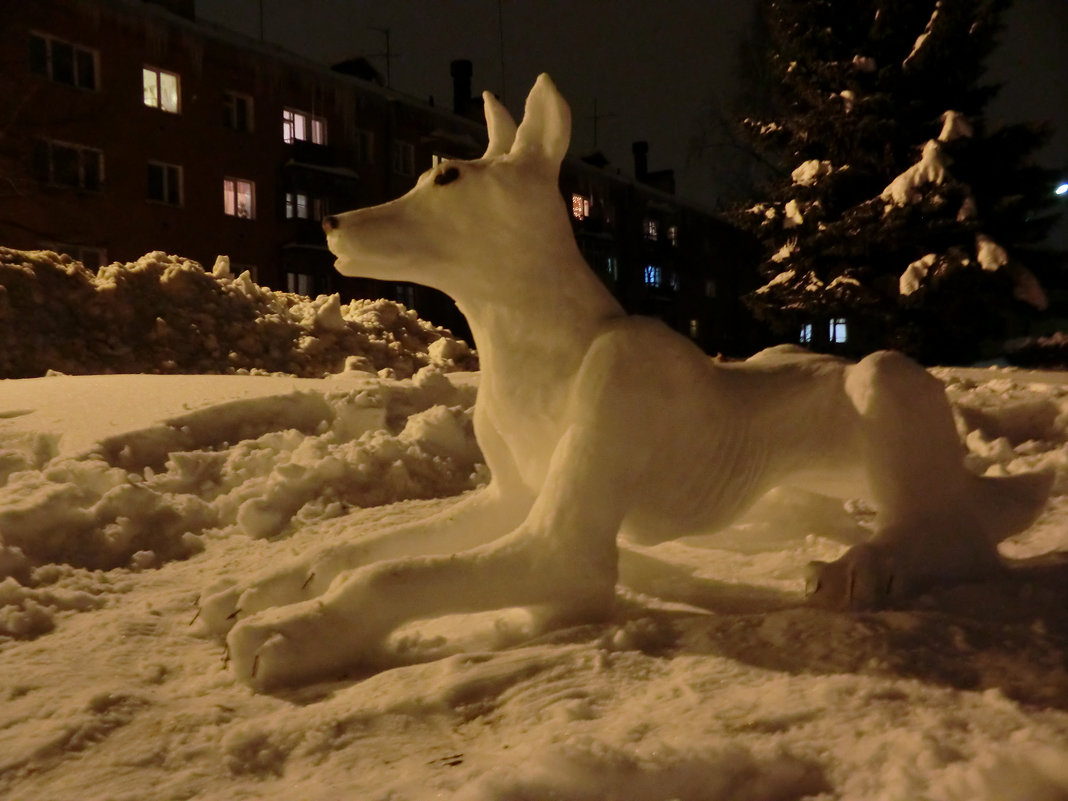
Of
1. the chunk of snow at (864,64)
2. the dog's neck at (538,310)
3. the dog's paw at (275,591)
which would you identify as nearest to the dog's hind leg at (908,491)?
the dog's neck at (538,310)

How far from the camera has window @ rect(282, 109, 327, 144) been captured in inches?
798

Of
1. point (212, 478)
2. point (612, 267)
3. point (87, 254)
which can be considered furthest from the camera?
point (612, 267)

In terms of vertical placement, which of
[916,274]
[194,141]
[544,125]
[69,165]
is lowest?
[544,125]

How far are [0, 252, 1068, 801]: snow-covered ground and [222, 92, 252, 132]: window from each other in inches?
657

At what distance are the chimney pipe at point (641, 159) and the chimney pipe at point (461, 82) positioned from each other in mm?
10009

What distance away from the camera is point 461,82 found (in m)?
26.0

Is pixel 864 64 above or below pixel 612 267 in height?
above

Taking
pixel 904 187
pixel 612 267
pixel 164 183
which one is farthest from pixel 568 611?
pixel 612 267

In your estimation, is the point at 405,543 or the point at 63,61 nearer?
the point at 405,543

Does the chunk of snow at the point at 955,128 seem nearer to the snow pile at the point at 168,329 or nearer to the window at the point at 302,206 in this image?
the snow pile at the point at 168,329

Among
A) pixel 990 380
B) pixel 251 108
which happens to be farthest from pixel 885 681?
pixel 251 108

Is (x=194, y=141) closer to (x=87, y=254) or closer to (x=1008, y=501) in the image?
(x=87, y=254)

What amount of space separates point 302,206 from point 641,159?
1773 centimetres

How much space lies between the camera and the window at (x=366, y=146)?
21719 mm
